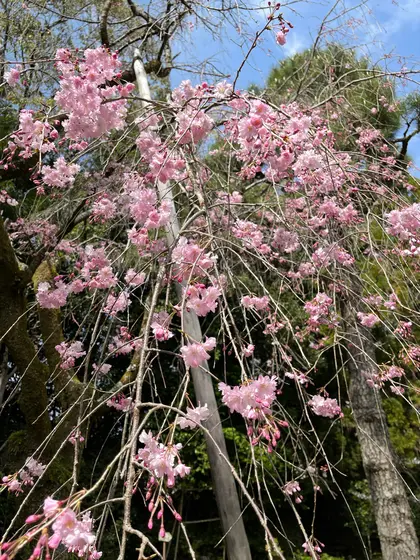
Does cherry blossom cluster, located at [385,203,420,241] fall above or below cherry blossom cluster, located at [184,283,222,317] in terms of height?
above

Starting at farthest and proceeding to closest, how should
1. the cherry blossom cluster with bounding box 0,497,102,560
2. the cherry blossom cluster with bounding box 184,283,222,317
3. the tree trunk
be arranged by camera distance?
the tree trunk, the cherry blossom cluster with bounding box 184,283,222,317, the cherry blossom cluster with bounding box 0,497,102,560

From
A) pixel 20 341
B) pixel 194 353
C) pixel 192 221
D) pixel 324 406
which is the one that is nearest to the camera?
pixel 194 353

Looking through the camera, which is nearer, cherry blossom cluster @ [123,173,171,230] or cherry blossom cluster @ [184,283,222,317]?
cherry blossom cluster @ [184,283,222,317]

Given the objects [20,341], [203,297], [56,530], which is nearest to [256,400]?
[203,297]

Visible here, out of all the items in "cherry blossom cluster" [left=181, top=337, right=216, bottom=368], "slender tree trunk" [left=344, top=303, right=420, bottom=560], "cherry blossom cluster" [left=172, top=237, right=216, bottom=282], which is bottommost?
"slender tree trunk" [left=344, top=303, right=420, bottom=560]

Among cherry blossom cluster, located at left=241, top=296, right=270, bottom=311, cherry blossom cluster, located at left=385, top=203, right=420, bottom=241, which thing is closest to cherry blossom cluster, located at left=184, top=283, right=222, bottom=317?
cherry blossom cluster, located at left=241, top=296, right=270, bottom=311

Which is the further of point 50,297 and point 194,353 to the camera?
point 50,297

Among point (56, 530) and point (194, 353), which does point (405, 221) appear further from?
point (56, 530)

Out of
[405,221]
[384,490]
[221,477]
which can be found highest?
[405,221]

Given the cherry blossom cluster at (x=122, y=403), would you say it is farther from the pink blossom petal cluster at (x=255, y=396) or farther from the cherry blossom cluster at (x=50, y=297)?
the pink blossom petal cluster at (x=255, y=396)

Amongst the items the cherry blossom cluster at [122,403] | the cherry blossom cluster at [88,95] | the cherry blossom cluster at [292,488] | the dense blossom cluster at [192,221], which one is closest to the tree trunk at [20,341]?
the dense blossom cluster at [192,221]

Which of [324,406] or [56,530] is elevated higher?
[56,530]

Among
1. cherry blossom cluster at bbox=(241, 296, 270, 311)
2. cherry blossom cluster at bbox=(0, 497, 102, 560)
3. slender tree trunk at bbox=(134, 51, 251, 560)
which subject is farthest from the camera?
slender tree trunk at bbox=(134, 51, 251, 560)

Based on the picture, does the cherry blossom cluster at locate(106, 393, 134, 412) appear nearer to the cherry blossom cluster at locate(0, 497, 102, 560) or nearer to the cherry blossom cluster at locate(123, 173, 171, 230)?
the cherry blossom cluster at locate(123, 173, 171, 230)
